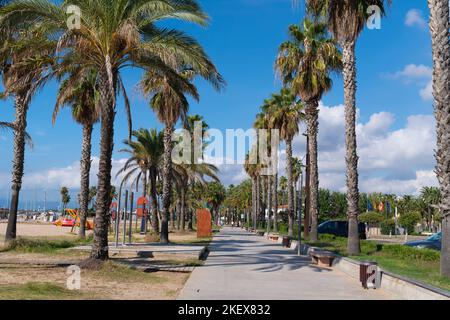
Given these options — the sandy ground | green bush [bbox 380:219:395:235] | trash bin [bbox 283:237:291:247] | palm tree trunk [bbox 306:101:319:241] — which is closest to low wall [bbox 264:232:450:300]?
palm tree trunk [bbox 306:101:319:241]

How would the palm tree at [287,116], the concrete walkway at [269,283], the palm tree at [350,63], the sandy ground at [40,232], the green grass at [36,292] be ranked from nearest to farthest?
the green grass at [36,292]
the concrete walkway at [269,283]
the palm tree at [350,63]
the sandy ground at [40,232]
the palm tree at [287,116]

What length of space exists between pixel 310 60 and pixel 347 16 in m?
8.70

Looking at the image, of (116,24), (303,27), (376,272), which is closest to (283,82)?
(303,27)

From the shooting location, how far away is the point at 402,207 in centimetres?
11081

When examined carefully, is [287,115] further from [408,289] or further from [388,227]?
[388,227]

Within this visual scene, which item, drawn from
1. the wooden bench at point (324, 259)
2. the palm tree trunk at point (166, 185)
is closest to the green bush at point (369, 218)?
the palm tree trunk at point (166, 185)

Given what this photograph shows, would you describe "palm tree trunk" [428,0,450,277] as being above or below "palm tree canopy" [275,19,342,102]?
below

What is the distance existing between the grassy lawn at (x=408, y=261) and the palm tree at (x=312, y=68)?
17.1 feet

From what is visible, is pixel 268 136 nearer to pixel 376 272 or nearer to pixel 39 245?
pixel 39 245

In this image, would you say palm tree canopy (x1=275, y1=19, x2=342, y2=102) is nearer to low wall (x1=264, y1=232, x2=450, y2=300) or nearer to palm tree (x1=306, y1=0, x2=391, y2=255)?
palm tree (x1=306, y1=0, x2=391, y2=255)

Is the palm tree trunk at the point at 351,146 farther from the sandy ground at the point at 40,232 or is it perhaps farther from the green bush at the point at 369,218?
the green bush at the point at 369,218

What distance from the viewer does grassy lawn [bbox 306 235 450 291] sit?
11859 mm

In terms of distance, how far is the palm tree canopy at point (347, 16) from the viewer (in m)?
19.5

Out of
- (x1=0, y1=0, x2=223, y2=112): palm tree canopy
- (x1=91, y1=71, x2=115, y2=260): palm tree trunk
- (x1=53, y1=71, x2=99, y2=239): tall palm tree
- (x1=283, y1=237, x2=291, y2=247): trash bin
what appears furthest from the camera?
(x1=53, y1=71, x2=99, y2=239): tall palm tree
